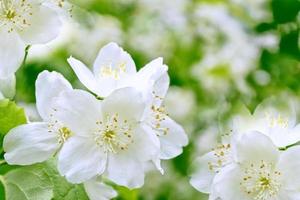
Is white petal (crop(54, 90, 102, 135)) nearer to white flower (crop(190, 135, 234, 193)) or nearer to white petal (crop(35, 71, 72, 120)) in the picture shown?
white petal (crop(35, 71, 72, 120))

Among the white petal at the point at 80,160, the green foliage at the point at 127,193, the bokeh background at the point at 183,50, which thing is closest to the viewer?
the white petal at the point at 80,160

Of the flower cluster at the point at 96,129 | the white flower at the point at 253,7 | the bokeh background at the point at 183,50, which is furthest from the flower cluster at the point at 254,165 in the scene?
the white flower at the point at 253,7

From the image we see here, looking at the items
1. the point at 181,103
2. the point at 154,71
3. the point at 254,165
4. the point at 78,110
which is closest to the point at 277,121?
the point at 254,165

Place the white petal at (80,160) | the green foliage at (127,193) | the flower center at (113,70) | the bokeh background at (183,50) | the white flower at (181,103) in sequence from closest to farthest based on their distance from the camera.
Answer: the white petal at (80,160) < the flower center at (113,70) < the green foliage at (127,193) < the bokeh background at (183,50) < the white flower at (181,103)

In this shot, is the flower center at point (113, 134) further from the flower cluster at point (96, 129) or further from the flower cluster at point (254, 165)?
the flower cluster at point (254, 165)

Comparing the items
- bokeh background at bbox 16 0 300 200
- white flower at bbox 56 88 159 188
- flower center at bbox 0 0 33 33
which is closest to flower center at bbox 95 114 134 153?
white flower at bbox 56 88 159 188

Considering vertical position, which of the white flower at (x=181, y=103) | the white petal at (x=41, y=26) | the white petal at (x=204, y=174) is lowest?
the white flower at (x=181, y=103)

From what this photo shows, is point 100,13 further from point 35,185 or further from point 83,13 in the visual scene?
point 35,185
